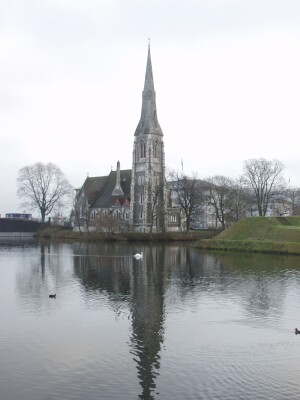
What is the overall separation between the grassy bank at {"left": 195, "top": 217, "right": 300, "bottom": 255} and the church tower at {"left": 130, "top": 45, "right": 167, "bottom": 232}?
114 feet

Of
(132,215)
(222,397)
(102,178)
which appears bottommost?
(222,397)

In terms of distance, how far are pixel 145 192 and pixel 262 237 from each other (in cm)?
4574

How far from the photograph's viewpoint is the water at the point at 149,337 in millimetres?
13617

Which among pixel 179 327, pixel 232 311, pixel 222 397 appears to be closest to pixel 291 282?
pixel 232 311

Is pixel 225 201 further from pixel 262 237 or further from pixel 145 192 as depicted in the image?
pixel 262 237

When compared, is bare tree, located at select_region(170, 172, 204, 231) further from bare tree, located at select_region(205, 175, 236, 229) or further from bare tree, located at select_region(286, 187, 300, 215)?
bare tree, located at select_region(286, 187, 300, 215)

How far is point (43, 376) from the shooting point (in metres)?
14.3

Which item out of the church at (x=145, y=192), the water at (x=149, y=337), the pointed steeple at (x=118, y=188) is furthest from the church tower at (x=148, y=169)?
the water at (x=149, y=337)

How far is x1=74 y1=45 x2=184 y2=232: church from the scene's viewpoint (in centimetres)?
10231

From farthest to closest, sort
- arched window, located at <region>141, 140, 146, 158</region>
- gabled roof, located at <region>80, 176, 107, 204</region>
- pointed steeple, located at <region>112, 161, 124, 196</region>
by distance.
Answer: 1. gabled roof, located at <region>80, 176, 107, 204</region>
2. pointed steeple, located at <region>112, 161, 124, 196</region>
3. arched window, located at <region>141, 140, 146, 158</region>

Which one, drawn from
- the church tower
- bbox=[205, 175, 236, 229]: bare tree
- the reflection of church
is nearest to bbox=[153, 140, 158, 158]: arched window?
the church tower

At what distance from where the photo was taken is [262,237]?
62.2 m

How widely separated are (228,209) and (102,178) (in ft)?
125

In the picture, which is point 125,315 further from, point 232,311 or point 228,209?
point 228,209
